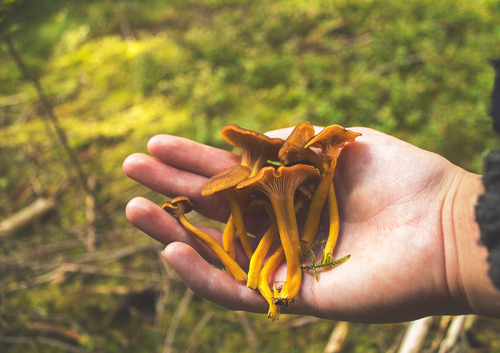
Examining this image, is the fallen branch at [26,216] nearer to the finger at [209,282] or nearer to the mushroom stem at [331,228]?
the finger at [209,282]

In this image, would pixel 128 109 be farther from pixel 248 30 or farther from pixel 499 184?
pixel 499 184

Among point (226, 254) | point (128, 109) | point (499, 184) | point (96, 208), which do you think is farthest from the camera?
point (128, 109)

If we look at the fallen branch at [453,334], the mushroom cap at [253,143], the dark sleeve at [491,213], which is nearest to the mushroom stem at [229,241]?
the mushroom cap at [253,143]

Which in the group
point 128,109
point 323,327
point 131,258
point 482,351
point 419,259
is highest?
point 128,109

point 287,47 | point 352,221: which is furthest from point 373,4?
point 352,221

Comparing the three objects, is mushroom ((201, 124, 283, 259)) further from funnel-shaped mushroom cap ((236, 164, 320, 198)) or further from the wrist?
the wrist

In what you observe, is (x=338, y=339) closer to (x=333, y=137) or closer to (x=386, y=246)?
(x=386, y=246)

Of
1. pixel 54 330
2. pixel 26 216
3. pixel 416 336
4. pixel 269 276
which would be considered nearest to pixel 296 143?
pixel 269 276
